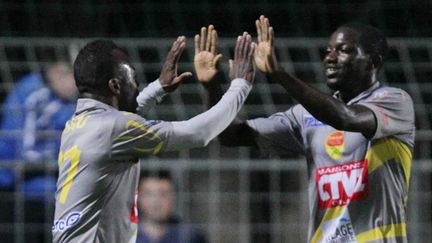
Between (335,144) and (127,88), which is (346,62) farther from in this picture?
(127,88)

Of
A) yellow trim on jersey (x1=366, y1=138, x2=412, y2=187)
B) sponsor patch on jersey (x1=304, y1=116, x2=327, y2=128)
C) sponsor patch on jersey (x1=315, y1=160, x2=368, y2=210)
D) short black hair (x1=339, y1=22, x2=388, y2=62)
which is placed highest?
short black hair (x1=339, y1=22, x2=388, y2=62)

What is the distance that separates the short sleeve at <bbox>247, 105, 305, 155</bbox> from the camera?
580 centimetres

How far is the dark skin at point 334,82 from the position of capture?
5.20m

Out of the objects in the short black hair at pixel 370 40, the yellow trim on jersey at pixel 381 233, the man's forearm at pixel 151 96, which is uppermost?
the short black hair at pixel 370 40

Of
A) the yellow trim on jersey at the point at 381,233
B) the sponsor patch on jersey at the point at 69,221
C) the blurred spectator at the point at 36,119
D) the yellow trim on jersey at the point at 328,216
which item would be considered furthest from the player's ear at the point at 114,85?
the blurred spectator at the point at 36,119

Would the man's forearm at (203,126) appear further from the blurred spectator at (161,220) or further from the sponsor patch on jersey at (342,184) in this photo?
the blurred spectator at (161,220)

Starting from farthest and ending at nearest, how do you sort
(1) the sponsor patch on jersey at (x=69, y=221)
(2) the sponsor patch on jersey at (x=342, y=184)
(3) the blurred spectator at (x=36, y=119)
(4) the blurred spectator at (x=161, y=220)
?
(3) the blurred spectator at (x=36, y=119), (4) the blurred spectator at (x=161, y=220), (2) the sponsor patch on jersey at (x=342, y=184), (1) the sponsor patch on jersey at (x=69, y=221)

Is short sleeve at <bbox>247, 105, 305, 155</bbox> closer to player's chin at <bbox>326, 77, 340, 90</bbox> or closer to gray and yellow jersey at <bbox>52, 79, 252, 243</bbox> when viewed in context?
player's chin at <bbox>326, 77, 340, 90</bbox>

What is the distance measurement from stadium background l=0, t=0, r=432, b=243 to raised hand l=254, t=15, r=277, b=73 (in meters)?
2.34

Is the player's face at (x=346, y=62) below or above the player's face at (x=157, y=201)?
above

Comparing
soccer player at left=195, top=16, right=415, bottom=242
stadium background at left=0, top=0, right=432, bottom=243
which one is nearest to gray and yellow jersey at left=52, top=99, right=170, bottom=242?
soccer player at left=195, top=16, right=415, bottom=242

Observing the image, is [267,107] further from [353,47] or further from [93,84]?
[93,84]

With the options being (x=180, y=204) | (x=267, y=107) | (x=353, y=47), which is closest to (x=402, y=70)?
(x=267, y=107)

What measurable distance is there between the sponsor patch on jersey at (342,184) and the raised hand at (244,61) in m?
0.55
